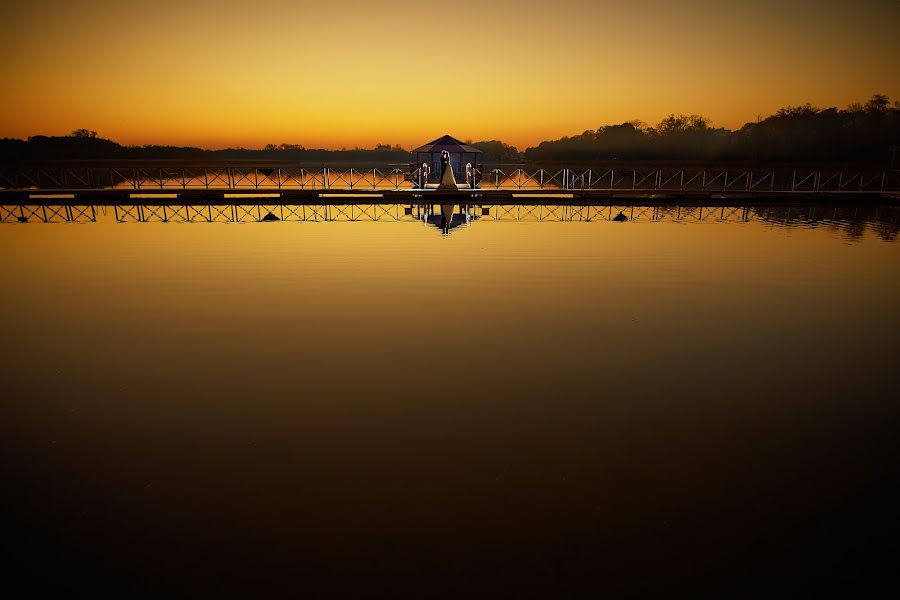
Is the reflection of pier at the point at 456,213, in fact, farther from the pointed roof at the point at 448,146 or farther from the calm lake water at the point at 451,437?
the calm lake water at the point at 451,437

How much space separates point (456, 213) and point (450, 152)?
424 inches

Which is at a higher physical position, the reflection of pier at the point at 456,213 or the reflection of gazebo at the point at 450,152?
the reflection of gazebo at the point at 450,152

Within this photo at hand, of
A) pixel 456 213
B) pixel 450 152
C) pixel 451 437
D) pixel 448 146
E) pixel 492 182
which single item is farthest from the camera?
pixel 492 182

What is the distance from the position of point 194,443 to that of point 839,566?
169 inches

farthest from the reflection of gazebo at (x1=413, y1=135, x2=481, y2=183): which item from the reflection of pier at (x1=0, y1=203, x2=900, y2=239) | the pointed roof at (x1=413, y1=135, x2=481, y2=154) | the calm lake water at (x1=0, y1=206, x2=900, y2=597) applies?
the calm lake water at (x1=0, y1=206, x2=900, y2=597)

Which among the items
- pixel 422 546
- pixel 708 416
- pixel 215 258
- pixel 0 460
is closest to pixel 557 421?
pixel 708 416

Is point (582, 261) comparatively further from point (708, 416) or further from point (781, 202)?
point (781, 202)

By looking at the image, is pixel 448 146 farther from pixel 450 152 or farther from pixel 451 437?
pixel 451 437

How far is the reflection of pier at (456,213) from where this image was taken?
18062 mm

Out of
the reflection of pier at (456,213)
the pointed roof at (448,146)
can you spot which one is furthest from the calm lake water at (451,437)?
the pointed roof at (448,146)

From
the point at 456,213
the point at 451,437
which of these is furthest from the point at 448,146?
the point at 451,437

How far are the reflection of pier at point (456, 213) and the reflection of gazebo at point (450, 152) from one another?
6604 mm

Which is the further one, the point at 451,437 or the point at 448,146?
the point at 448,146

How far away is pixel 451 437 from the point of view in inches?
155
